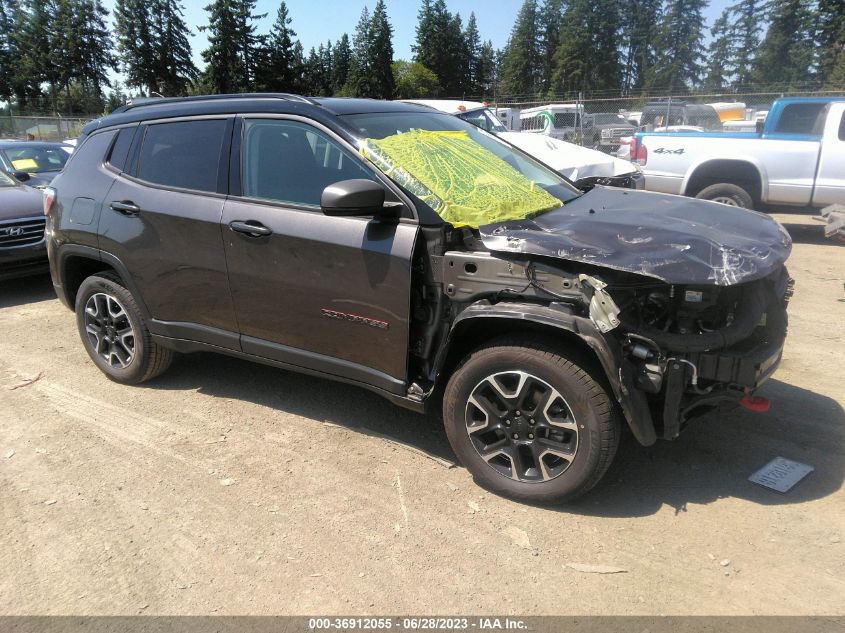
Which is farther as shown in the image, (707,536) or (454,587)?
(707,536)

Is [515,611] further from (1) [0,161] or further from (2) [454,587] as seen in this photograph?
(1) [0,161]

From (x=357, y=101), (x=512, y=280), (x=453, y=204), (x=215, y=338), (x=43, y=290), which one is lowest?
(x=43, y=290)

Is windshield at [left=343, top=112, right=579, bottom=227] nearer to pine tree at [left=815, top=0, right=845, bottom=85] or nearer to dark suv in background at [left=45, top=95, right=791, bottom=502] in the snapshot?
dark suv in background at [left=45, top=95, right=791, bottom=502]

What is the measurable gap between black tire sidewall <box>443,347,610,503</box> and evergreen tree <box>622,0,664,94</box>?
88.6 meters

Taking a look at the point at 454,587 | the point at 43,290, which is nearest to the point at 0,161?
the point at 43,290

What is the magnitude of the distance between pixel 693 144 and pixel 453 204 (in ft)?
Answer: 26.1

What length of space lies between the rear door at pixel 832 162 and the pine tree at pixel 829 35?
53598 mm

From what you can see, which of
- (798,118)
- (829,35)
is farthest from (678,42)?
(798,118)

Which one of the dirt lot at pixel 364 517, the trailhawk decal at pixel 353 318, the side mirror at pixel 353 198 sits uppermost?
the side mirror at pixel 353 198

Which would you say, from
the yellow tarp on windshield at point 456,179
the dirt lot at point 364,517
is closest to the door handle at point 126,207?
the dirt lot at point 364,517

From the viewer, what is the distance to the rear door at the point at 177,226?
3.90 metres

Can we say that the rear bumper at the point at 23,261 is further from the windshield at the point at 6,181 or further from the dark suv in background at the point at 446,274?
the dark suv in background at the point at 446,274

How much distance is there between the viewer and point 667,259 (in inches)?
110

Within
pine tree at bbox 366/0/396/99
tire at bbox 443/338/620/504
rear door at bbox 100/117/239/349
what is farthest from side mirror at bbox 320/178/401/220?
pine tree at bbox 366/0/396/99
